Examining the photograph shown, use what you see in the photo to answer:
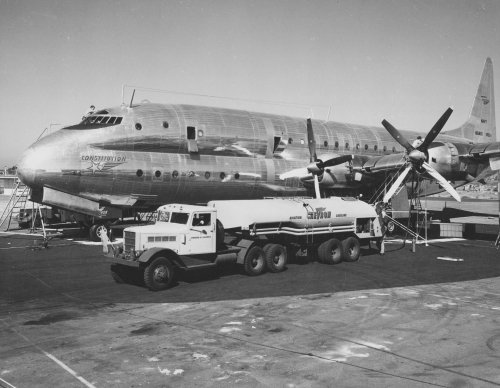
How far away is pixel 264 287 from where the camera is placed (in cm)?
1596

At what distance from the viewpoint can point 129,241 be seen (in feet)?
53.1

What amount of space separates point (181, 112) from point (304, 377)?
2075cm

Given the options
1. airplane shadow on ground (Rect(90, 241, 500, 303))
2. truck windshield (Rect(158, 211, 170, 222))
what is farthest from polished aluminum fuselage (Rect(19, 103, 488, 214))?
airplane shadow on ground (Rect(90, 241, 500, 303))

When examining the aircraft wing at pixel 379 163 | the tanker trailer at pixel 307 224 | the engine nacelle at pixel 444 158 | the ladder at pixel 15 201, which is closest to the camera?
the tanker trailer at pixel 307 224

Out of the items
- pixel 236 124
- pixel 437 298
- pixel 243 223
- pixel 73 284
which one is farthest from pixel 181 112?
pixel 437 298

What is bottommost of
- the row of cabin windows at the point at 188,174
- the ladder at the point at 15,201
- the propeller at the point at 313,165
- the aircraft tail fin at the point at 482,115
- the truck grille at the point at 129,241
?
the truck grille at the point at 129,241

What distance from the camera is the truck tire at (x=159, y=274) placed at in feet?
49.7

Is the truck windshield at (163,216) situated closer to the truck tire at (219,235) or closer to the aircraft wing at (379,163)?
the truck tire at (219,235)

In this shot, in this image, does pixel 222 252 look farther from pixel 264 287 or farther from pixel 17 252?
pixel 17 252

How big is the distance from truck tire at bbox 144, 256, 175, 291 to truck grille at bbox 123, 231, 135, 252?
1.14 m

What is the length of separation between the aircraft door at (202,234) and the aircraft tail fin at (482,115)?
30620 mm

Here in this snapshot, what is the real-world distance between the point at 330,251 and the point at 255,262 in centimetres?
417

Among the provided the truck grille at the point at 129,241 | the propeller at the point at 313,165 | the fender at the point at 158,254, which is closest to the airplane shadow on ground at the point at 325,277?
the fender at the point at 158,254

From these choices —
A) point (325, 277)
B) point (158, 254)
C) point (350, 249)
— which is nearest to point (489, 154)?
point (350, 249)
